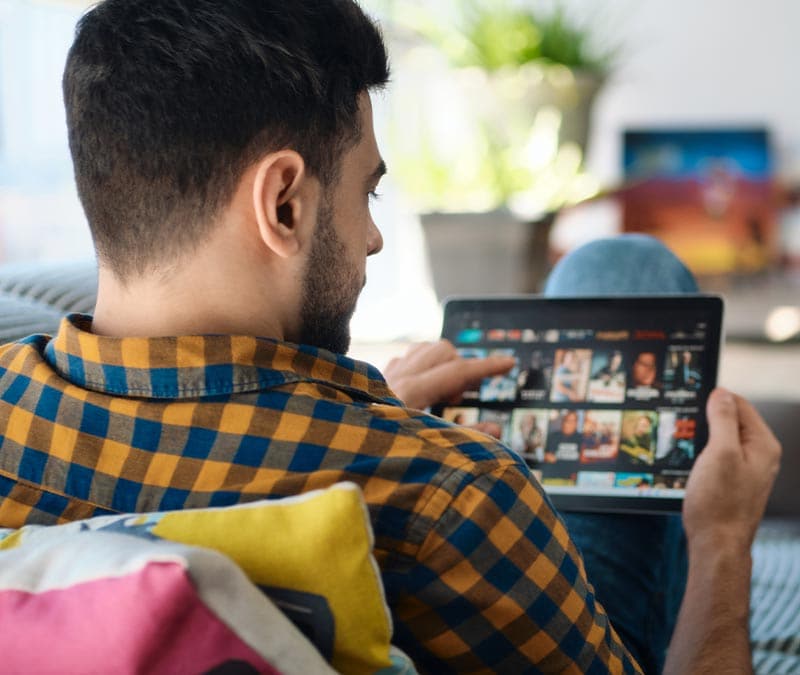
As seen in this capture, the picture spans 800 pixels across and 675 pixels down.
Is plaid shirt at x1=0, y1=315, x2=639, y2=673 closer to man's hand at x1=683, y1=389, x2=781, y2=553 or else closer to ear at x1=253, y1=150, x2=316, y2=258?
ear at x1=253, y1=150, x2=316, y2=258

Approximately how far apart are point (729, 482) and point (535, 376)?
9.6 inches

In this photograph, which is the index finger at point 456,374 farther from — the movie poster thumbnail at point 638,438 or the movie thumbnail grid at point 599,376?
the movie poster thumbnail at point 638,438

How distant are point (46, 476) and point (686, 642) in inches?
18.9

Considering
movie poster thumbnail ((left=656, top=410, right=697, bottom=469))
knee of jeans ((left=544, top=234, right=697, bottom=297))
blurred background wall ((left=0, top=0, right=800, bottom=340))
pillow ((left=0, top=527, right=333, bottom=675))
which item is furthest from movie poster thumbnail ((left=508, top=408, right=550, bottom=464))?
blurred background wall ((left=0, top=0, right=800, bottom=340))

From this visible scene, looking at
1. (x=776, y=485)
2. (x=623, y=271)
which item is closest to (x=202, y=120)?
(x=623, y=271)

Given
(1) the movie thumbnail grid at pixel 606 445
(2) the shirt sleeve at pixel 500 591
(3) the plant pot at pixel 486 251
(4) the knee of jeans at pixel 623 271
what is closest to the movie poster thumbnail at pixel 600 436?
(1) the movie thumbnail grid at pixel 606 445

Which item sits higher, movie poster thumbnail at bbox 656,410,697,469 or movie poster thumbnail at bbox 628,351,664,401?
movie poster thumbnail at bbox 628,351,664,401

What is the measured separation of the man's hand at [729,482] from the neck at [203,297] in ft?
1.40

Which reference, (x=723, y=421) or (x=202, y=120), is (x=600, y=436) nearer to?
(x=723, y=421)

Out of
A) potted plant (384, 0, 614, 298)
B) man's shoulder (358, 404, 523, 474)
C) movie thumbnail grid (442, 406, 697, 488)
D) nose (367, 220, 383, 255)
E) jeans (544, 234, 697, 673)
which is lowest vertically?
jeans (544, 234, 697, 673)

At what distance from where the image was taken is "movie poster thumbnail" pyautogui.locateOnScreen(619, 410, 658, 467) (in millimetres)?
1021

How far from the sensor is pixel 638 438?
1.03 metres

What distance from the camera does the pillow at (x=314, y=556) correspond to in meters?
0.51

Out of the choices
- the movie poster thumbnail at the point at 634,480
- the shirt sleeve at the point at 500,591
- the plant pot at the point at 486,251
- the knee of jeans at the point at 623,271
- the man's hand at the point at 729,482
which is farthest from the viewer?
the plant pot at the point at 486,251
